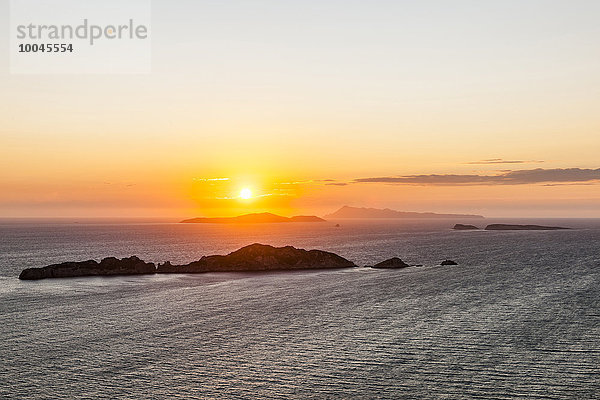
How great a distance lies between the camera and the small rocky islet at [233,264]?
92.5m

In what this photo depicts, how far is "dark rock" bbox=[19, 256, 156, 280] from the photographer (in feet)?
285

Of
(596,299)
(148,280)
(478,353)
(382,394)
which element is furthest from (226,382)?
(148,280)

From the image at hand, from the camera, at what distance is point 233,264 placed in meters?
105

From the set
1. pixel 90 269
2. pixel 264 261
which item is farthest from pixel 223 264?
pixel 90 269

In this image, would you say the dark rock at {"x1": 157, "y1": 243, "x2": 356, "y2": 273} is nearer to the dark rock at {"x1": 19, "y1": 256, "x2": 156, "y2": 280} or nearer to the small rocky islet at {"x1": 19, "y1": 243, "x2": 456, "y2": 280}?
the small rocky islet at {"x1": 19, "y1": 243, "x2": 456, "y2": 280}

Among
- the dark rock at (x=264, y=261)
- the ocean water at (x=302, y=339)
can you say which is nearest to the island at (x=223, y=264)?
the dark rock at (x=264, y=261)

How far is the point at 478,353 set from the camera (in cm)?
3859

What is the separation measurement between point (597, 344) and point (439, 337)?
12.0 m

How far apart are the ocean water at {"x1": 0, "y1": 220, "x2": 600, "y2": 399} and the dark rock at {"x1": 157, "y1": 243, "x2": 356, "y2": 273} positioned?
67.7 feet

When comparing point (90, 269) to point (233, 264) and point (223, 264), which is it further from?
point (233, 264)

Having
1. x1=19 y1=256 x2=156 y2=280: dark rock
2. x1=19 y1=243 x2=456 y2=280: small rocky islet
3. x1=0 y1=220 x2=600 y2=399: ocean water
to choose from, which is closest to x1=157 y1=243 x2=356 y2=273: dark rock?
x1=19 y1=243 x2=456 y2=280: small rocky islet

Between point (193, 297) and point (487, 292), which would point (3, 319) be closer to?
point (193, 297)

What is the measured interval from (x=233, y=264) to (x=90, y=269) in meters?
26.8

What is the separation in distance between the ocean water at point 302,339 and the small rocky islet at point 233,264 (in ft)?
35.9
